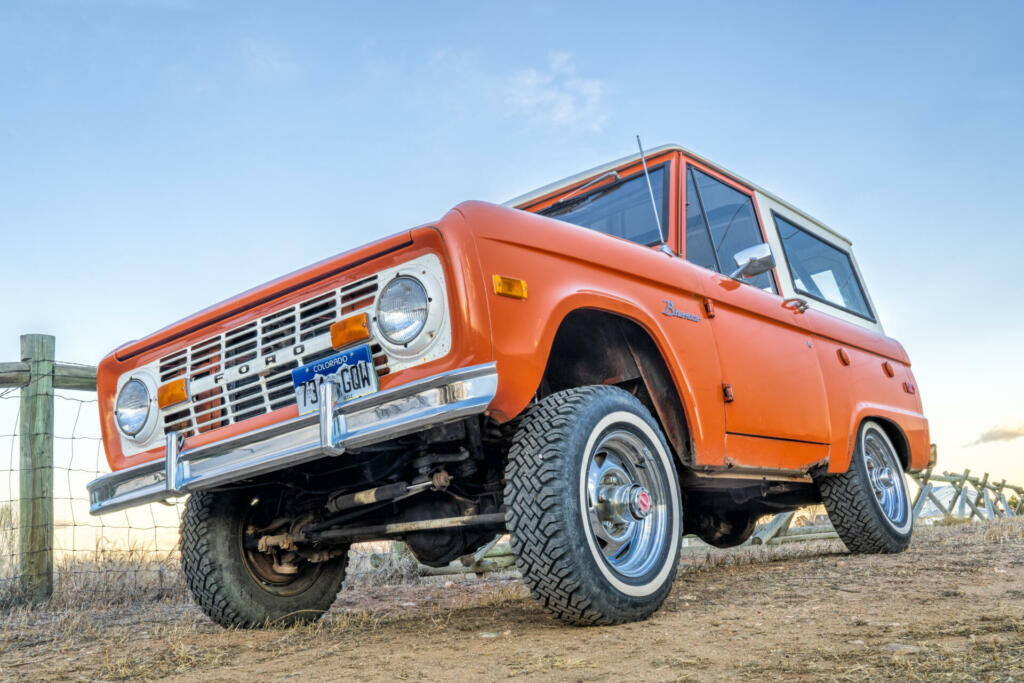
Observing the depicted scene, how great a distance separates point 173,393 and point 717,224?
293 cm

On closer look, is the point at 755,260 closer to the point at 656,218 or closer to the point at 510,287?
the point at 656,218

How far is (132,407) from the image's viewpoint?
339 cm

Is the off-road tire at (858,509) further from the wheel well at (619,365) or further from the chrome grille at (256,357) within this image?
the chrome grille at (256,357)

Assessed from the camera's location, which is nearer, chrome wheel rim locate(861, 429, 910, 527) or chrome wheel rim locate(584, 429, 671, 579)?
chrome wheel rim locate(584, 429, 671, 579)

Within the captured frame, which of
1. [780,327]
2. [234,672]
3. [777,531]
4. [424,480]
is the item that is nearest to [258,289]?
[424,480]

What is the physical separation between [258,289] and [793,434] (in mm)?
2779

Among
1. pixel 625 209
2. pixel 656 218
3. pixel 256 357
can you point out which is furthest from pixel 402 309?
pixel 625 209

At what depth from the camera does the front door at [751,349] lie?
3.79 metres

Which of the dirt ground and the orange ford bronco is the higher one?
the orange ford bronco

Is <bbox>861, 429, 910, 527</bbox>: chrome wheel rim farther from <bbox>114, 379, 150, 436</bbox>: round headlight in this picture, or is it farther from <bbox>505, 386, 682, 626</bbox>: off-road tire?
<bbox>114, 379, 150, 436</bbox>: round headlight

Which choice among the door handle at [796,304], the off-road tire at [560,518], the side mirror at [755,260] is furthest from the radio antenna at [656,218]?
the off-road tire at [560,518]

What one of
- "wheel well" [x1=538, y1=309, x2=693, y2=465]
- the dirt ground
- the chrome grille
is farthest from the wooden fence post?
"wheel well" [x1=538, y1=309, x2=693, y2=465]

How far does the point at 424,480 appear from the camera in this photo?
2.95 m

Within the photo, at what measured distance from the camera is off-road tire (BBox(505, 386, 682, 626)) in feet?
8.27
